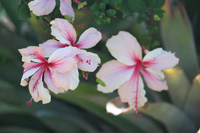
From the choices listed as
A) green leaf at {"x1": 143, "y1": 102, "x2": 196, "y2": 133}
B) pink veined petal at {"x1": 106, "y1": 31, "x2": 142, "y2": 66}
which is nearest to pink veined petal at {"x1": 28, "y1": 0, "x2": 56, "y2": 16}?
pink veined petal at {"x1": 106, "y1": 31, "x2": 142, "y2": 66}

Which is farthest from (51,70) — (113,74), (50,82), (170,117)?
(170,117)

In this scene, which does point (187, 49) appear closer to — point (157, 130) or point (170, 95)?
point (170, 95)

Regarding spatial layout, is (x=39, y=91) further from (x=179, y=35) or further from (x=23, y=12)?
(x=179, y=35)

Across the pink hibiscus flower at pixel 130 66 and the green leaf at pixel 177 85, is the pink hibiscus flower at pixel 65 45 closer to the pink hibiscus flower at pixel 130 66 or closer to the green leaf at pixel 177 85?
the pink hibiscus flower at pixel 130 66

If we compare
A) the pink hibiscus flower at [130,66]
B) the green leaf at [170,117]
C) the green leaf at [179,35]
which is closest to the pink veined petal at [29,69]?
the pink hibiscus flower at [130,66]

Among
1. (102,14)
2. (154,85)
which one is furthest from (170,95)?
(102,14)

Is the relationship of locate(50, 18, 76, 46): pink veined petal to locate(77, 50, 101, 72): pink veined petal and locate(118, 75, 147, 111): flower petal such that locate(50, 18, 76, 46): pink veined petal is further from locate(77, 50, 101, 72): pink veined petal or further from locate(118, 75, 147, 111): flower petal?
locate(118, 75, 147, 111): flower petal
